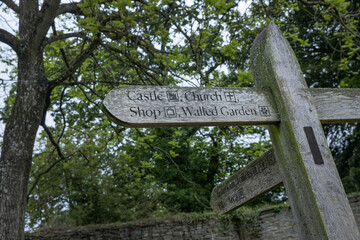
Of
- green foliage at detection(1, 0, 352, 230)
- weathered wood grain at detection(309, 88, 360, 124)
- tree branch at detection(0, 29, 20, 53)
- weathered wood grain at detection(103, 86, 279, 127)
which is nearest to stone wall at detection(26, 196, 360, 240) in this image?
green foliage at detection(1, 0, 352, 230)

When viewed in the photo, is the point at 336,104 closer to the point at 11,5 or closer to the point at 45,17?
the point at 45,17

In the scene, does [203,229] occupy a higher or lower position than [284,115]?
higher

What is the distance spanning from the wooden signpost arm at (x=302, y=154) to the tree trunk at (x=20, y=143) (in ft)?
10.4

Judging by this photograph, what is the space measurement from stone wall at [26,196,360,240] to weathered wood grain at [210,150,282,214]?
5.57 metres

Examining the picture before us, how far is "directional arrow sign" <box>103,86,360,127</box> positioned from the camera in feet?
5.88

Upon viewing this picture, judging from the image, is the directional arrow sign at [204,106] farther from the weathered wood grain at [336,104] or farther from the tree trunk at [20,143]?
the tree trunk at [20,143]

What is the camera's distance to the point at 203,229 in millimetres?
8516

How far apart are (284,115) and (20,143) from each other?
3.41 meters

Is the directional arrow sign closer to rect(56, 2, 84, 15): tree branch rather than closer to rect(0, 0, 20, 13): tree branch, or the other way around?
rect(56, 2, 84, 15): tree branch

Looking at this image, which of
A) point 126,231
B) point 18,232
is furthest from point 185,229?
point 18,232

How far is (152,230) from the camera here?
8.19m

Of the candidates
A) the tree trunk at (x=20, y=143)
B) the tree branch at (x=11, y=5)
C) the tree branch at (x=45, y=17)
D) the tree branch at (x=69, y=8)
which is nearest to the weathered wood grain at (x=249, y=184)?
the tree trunk at (x=20, y=143)

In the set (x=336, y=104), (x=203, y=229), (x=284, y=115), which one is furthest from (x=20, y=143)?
(x=203, y=229)

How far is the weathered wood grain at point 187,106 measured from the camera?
5.86ft
